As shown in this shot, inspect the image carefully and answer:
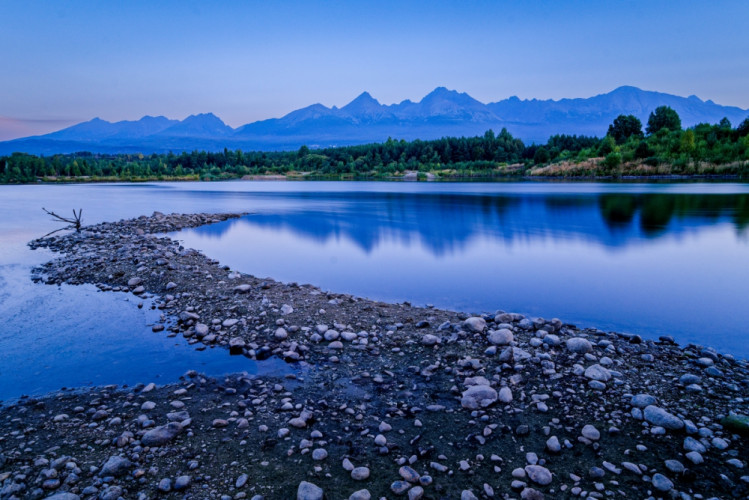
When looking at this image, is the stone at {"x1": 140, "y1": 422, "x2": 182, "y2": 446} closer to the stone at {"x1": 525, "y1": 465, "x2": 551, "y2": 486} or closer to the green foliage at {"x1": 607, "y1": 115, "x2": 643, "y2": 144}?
the stone at {"x1": 525, "y1": 465, "x2": 551, "y2": 486}

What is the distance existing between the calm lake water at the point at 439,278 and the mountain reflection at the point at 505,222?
0.14 m

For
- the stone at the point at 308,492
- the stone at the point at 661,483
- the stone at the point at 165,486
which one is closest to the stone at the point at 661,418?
the stone at the point at 661,483

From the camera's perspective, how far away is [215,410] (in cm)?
546

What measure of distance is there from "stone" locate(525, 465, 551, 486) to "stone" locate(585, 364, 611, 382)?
2.07 m

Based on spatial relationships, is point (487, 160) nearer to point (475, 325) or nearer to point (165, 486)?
point (475, 325)

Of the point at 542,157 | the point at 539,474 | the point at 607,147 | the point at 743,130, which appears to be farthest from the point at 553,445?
the point at 542,157

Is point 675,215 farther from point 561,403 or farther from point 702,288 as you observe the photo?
point 561,403

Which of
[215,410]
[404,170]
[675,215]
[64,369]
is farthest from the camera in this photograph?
[404,170]

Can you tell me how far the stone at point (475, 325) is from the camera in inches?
290

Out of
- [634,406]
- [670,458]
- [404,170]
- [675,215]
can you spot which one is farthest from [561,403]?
[404,170]

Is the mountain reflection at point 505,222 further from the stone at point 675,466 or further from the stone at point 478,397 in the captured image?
the stone at point 675,466

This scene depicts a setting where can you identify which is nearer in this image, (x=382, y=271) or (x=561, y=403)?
(x=561, y=403)

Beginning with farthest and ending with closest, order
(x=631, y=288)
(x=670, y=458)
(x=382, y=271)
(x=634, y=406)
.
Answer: (x=382, y=271) → (x=631, y=288) → (x=634, y=406) → (x=670, y=458)

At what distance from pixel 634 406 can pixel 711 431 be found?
0.74m
